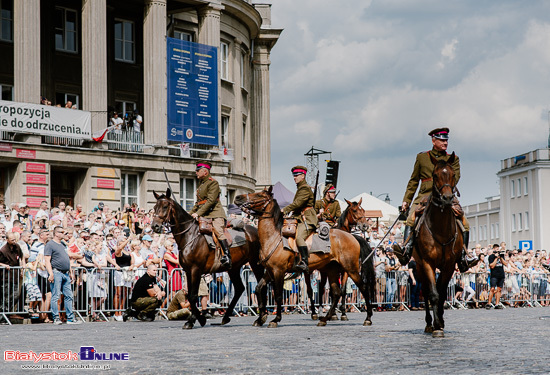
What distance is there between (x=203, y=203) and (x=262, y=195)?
1777 millimetres

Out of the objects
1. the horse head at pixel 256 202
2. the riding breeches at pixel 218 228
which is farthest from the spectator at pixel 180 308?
the horse head at pixel 256 202

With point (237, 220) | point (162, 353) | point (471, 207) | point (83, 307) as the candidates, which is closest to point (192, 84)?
point (83, 307)

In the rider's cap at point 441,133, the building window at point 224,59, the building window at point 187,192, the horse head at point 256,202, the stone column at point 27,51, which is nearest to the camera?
the rider's cap at point 441,133

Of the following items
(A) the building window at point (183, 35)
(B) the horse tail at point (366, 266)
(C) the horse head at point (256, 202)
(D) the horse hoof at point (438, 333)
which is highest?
(A) the building window at point (183, 35)

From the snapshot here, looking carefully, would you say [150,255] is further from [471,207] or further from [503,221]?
[471,207]

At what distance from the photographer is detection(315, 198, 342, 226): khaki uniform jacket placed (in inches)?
878

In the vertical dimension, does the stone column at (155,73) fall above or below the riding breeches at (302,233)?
above

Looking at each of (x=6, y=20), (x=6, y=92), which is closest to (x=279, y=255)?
(x=6, y=92)

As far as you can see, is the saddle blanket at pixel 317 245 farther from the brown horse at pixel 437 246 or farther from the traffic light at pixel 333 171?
the traffic light at pixel 333 171

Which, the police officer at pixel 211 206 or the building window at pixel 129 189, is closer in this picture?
the police officer at pixel 211 206

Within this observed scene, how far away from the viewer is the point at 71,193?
45.1m

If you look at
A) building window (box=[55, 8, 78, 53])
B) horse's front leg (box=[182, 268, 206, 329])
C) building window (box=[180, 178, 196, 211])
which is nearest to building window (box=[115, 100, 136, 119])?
building window (box=[55, 8, 78, 53])

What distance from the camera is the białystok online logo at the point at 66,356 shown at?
11820 mm

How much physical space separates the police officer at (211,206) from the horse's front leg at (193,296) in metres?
0.64
